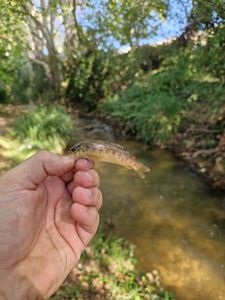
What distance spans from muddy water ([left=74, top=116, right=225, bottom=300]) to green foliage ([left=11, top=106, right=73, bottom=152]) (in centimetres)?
145

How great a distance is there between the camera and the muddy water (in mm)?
4566

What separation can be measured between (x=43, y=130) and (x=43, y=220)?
250 inches

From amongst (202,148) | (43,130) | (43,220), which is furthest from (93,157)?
(43,130)

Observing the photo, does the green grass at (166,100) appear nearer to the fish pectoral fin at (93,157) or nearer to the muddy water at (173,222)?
the muddy water at (173,222)

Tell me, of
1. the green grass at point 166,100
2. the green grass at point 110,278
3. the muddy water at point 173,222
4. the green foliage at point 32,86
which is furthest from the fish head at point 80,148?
the green foliage at point 32,86

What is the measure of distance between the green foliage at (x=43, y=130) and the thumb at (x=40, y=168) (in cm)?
587

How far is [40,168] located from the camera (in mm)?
2184

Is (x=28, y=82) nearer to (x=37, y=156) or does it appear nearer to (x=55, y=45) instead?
(x=55, y=45)

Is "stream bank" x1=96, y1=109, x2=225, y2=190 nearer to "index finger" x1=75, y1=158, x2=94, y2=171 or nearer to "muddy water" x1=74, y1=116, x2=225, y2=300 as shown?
"muddy water" x1=74, y1=116, x2=225, y2=300

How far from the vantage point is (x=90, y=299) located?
3.91m

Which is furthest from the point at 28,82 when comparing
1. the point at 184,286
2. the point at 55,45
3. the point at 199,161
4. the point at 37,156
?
the point at 37,156

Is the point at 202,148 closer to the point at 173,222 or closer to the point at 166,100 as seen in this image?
the point at 166,100

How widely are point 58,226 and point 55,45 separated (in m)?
10.5

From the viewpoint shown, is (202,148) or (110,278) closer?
(110,278)
